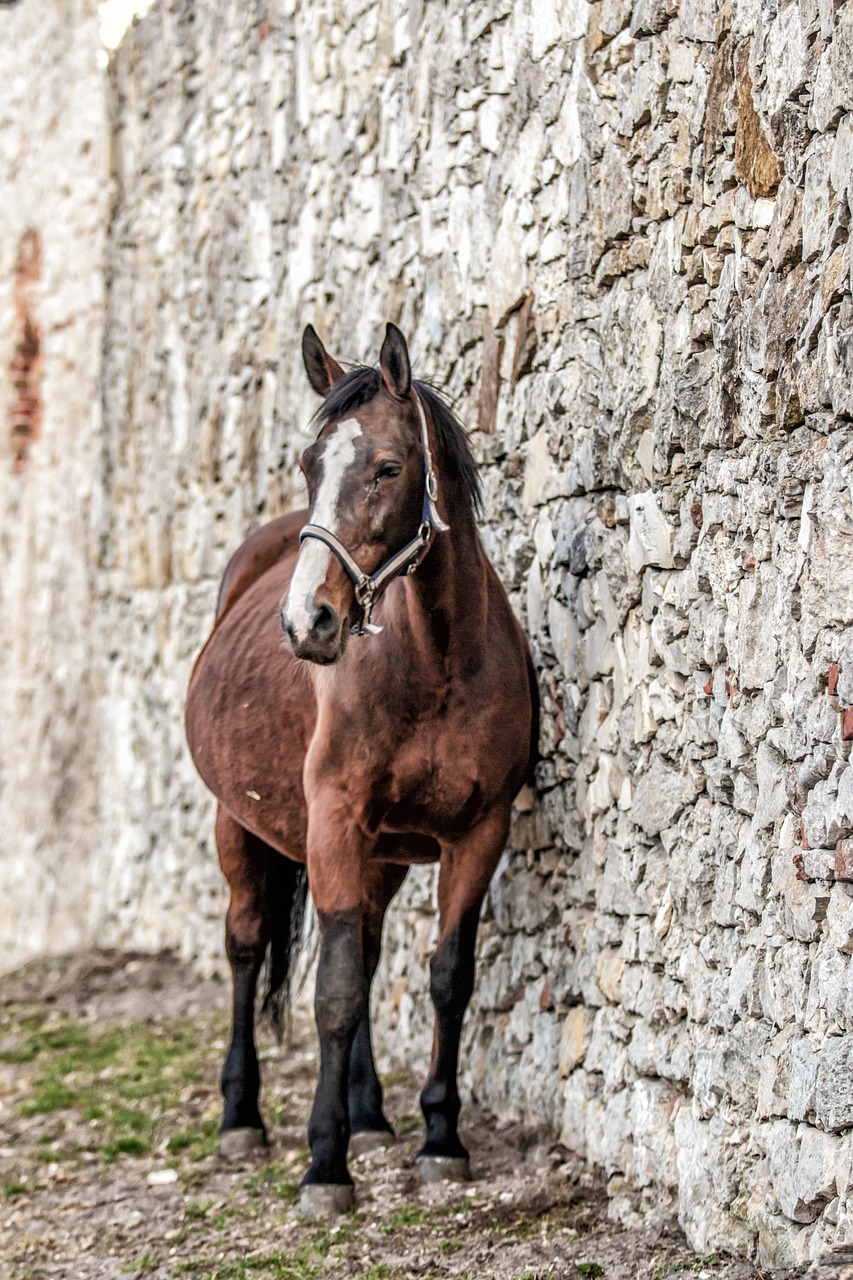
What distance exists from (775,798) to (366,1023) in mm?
2193

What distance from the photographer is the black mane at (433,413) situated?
164 inches

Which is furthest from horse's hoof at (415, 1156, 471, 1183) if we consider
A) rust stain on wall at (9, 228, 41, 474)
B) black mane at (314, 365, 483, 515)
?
rust stain on wall at (9, 228, 41, 474)

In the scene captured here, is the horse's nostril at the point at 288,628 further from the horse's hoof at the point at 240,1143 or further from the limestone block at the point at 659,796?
the horse's hoof at the point at 240,1143

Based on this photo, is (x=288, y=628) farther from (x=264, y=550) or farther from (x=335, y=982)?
(x=264, y=550)

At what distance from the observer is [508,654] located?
4.66 metres

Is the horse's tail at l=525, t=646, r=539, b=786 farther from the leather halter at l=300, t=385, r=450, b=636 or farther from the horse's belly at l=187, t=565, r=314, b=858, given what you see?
the leather halter at l=300, t=385, r=450, b=636

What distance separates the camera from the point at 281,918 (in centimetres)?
593

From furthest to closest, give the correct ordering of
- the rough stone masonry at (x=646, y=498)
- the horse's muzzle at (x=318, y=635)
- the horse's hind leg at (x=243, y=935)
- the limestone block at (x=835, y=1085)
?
the horse's hind leg at (x=243, y=935) < the horse's muzzle at (x=318, y=635) < the rough stone masonry at (x=646, y=498) < the limestone block at (x=835, y=1085)

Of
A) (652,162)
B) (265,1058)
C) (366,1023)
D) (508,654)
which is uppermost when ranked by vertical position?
(652,162)

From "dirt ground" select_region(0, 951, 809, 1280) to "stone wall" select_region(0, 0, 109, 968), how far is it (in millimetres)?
4365

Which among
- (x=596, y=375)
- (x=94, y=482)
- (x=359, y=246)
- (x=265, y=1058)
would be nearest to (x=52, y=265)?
(x=94, y=482)

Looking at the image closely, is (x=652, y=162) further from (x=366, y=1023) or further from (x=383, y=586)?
(x=366, y=1023)

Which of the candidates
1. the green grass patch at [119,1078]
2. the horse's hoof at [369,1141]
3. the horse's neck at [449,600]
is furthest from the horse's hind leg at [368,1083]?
the horse's neck at [449,600]

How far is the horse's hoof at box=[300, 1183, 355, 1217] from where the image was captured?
4379 mm
